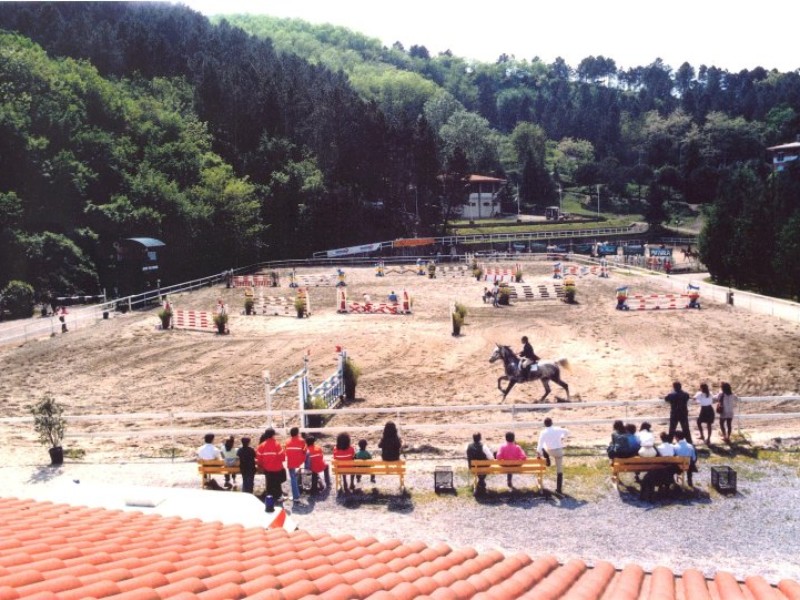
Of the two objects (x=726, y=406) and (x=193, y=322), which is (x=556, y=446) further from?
(x=193, y=322)

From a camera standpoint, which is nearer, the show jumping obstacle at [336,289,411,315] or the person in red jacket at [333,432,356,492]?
the person in red jacket at [333,432,356,492]

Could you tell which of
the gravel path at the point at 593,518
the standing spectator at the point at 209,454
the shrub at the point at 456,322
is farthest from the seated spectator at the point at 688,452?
the shrub at the point at 456,322

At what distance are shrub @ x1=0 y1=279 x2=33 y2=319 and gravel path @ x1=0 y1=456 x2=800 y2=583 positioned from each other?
100.0 feet

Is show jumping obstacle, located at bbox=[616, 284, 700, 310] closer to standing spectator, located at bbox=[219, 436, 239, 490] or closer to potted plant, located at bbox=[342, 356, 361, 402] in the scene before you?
potted plant, located at bbox=[342, 356, 361, 402]

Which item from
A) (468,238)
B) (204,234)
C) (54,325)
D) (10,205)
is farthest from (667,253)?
(10,205)

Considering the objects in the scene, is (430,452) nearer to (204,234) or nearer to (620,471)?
(620,471)

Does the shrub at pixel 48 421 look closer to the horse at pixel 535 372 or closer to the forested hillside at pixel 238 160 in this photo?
the horse at pixel 535 372

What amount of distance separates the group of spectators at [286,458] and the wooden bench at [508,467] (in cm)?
162

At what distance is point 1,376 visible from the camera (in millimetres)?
24703

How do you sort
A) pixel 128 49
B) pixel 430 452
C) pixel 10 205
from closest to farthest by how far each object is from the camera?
pixel 430 452 → pixel 10 205 → pixel 128 49

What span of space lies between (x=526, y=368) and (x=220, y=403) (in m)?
9.32

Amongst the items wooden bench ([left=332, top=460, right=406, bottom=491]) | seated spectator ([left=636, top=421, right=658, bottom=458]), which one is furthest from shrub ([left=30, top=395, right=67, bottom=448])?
seated spectator ([left=636, top=421, right=658, bottom=458])

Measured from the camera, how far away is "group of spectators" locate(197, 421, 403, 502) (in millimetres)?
11602

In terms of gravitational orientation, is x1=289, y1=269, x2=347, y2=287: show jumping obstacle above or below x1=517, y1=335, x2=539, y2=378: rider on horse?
above
